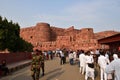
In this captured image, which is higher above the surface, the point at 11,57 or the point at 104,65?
the point at 11,57

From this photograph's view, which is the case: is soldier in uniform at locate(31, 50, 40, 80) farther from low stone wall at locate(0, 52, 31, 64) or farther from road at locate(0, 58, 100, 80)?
low stone wall at locate(0, 52, 31, 64)

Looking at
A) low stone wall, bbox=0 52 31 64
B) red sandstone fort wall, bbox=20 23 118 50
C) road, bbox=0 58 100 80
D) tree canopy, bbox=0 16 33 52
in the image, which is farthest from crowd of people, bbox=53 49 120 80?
red sandstone fort wall, bbox=20 23 118 50

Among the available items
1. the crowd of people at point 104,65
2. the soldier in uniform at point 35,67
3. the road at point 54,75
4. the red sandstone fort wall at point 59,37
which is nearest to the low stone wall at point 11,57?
the road at point 54,75

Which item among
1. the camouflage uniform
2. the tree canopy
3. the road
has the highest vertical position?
the tree canopy

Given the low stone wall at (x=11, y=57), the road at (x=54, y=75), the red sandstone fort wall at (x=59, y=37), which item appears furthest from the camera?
the red sandstone fort wall at (x=59, y=37)

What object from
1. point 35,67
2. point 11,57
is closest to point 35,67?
point 35,67

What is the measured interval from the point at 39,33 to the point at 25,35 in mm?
10982

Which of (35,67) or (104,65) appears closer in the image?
(104,65)

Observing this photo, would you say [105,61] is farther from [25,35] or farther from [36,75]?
[25,35]

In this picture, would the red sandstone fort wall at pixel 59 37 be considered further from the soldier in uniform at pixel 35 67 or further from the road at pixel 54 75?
the soldier in uniform at pixel 35 67

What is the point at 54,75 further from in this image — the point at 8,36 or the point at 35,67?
the point at 8,36

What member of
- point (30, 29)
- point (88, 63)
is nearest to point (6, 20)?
point (88, 63)

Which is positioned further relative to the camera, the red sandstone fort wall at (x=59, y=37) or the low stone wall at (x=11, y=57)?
the red sandstone fort wall at (x=59, y=37)

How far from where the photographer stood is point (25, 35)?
95375 mm
